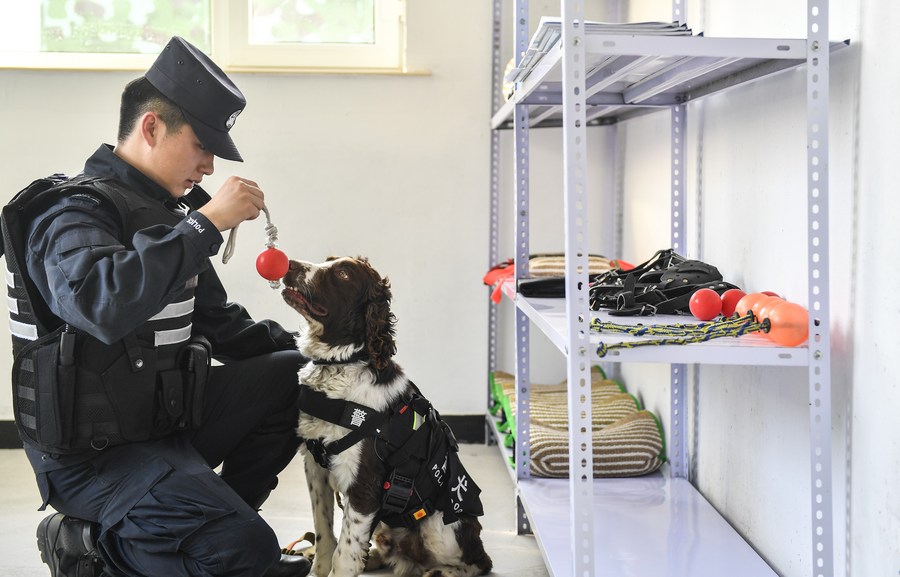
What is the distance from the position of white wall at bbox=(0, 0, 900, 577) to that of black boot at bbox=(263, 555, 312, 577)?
3.72ft

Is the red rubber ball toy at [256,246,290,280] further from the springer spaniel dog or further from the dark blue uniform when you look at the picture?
the dark blue uniform

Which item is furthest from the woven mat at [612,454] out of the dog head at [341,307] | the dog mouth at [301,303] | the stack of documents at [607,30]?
the stack of documents at [607,30]

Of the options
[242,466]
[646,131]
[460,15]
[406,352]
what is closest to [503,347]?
[406,352]

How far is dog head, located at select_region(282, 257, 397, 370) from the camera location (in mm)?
2258

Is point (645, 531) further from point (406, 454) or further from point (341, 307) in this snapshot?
point (341, 307)

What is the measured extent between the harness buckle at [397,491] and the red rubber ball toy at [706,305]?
0.82 meters

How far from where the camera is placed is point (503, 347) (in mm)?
3859

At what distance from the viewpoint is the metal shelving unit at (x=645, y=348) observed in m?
1.65

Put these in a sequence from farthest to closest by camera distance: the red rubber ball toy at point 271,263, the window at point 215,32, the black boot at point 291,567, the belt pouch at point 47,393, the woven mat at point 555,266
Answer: the window at point 215,32 < the woven mat at point 555,266 < the black boot at point 291,567 < the red rubber ball toy at point 271,263 < the belt pouch at point 47,393

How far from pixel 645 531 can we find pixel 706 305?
679mm

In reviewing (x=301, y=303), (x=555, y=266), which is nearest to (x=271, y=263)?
(x=301, y=303)

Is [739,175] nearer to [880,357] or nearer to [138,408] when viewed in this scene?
[880,357]

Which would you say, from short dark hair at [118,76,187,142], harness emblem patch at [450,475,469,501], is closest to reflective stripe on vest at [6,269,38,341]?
short dark hair at [118,76,187,142]

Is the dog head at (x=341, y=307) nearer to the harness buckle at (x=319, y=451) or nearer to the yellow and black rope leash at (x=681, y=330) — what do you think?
the harness buckle at (x=319, y=451)
